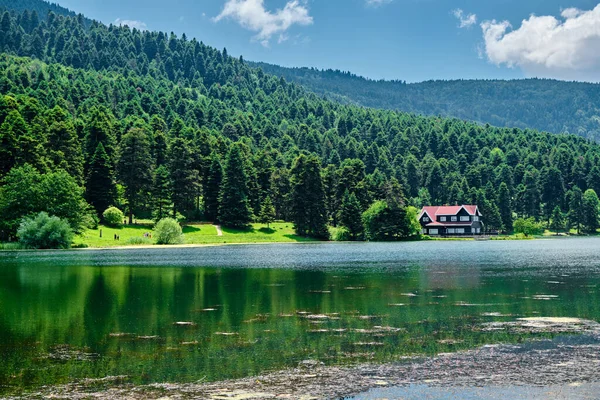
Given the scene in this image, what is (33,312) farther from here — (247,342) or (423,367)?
(423,367)

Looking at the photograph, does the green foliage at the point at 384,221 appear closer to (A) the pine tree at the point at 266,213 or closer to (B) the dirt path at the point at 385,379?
(A) the pine tree at the point at 266,213

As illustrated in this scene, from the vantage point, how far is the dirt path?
1614 cm

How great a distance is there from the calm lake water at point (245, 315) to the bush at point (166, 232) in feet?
171

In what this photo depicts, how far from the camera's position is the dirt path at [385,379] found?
16.1 m

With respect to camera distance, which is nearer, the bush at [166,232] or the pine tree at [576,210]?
the bush at [166,232]

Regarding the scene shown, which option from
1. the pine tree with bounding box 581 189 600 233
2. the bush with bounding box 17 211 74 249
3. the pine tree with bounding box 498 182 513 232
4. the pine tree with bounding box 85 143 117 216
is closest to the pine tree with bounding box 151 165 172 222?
the pine tree with bounding box 85 143 117 216

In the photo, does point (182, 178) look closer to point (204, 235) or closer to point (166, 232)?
point (204, 235)

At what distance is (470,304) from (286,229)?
10849 cm

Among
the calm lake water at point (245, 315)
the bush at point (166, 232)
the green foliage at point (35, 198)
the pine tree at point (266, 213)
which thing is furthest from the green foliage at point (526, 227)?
the calm lake water at point (245, 315)

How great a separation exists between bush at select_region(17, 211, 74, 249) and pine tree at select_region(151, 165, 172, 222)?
30940 millimetres

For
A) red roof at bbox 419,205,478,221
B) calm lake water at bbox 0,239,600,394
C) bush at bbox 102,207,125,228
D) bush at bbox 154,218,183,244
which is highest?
red roof at bbox 419,205,478,221

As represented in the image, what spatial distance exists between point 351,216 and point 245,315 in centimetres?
10646

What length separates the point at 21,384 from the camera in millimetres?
17469

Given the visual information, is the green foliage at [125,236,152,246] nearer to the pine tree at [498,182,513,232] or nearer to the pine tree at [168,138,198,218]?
the pine tree at [168,138,198,218]
